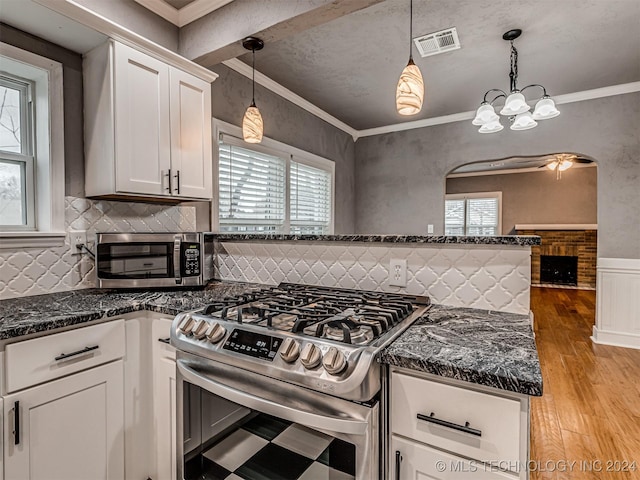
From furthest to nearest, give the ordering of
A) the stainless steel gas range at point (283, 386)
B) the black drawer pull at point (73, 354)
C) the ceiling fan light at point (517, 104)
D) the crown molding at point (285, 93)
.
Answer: the crown molding at point (285, 93)
the ceiling fan light at point (517, 104)
the black drawer pull at point (73, 354)
the stainless steel gas range at point (283, 386)

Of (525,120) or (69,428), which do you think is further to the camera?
(525,120)

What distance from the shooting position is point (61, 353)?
122 centimetres

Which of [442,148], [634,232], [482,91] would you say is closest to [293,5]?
[482,91]

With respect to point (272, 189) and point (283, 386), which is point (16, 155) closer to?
point (283, 386)

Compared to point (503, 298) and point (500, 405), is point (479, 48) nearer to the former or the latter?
point (503, 298)

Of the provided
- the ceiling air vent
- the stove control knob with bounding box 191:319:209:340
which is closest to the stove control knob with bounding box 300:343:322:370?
the stove control knob with bounding box 191:319:209:340

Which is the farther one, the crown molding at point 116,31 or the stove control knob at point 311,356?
the crown molding at point 116,31

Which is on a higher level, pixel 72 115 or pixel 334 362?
pixel 72 115

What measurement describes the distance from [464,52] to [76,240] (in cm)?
303

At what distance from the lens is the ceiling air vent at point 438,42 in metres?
2.52

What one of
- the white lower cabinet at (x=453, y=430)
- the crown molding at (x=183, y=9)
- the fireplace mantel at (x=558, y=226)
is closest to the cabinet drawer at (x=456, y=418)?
the white lower cabinet at (x=453, y=430)

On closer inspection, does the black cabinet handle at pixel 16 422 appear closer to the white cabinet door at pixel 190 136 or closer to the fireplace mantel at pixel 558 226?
the white cabinet door at pixel 190 136

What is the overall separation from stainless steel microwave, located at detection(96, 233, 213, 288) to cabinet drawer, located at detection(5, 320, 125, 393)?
39 cm


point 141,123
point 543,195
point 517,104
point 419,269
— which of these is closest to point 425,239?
point 419,269
